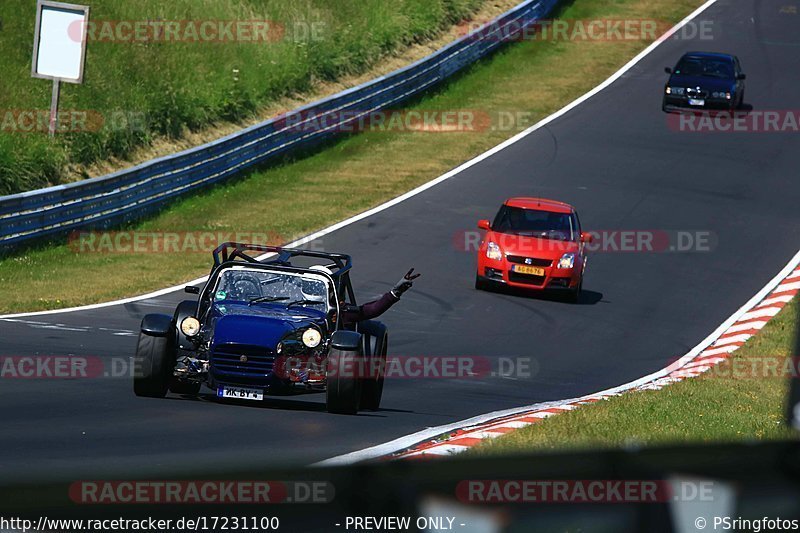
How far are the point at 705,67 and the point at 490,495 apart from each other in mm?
34180

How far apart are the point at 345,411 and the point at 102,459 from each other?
137 inches

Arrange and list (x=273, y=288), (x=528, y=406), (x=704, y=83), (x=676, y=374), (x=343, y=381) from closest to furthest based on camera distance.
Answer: (x=343, y=381), (x=273, y=288), (x=528, y=406), (x=676, y=374), (x=704, y=83)

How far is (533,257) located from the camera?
2197cm

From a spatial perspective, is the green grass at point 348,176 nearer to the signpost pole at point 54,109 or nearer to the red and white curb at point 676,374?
the signpost pole at point 54,109

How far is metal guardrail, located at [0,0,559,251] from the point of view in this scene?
75.3 ft

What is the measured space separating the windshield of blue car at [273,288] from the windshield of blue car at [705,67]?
25.3 metres

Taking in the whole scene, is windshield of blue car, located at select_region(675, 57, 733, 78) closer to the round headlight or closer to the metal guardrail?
the metal guardrail

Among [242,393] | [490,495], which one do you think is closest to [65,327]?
[242,393]

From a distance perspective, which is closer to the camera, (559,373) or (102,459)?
(102,459)

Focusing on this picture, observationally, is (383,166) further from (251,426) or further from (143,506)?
(143,506)

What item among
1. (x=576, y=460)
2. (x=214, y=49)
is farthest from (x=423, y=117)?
(x=576, y=460)

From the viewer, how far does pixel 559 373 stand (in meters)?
16.8

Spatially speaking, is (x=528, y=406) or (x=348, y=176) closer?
(x=528, y=406)

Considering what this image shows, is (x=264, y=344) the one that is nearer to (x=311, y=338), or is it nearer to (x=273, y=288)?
(x=311, y=338)
